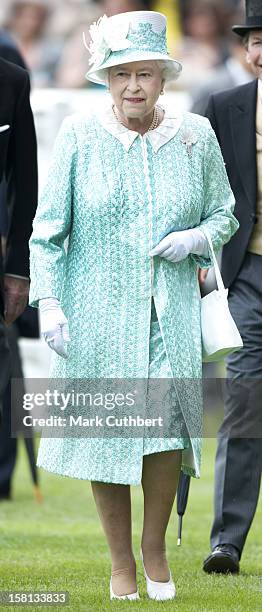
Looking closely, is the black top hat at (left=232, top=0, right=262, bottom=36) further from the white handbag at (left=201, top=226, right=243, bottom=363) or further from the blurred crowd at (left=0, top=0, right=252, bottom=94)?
the blurred crowd at (left=0, top=0, right=252, bottom=94)

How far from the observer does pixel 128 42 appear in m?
5.22

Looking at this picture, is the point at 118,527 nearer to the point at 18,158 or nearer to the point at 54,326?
the point at 54,326

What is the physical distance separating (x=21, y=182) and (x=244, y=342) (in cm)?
117

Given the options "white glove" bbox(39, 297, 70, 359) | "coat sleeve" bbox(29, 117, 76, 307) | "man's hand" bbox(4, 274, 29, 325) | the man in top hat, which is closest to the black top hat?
the man in top hat

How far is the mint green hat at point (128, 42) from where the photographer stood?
205 inches

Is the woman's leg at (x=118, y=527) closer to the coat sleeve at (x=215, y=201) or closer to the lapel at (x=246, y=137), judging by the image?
the coat sleeve at (x=215, y=201)

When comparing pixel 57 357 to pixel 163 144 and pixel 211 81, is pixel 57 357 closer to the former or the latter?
pixel 163 144

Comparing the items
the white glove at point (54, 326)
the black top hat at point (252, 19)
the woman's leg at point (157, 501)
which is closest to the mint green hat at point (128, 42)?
the white glove at point (54, 326)

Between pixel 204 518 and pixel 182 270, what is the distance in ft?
9.67

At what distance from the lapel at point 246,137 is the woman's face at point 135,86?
1.11 metres

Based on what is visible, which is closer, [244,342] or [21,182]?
[21,182]

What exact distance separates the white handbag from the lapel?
38.6 inches

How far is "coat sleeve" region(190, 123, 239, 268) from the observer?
17.9 ft

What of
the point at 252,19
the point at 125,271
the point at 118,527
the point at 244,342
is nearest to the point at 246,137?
the point at 252,19
